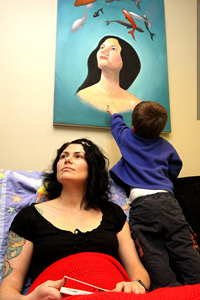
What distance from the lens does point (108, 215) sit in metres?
1.19

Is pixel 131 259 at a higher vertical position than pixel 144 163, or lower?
lower

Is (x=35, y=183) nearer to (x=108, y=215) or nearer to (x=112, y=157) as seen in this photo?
(x=108, y=215)

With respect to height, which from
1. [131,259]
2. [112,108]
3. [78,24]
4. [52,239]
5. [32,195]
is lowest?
[131,259]

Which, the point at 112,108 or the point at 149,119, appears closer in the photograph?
the point at 149,119

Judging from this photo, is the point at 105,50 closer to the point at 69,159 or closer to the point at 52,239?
the point at 69,159

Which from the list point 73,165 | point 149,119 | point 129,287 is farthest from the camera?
point 149,119

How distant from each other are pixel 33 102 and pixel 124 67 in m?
0.74

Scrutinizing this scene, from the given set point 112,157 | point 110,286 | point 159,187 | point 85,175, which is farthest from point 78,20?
point 110,286

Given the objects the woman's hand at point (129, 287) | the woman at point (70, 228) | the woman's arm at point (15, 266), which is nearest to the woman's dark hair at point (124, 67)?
the woman at point (70, 228)

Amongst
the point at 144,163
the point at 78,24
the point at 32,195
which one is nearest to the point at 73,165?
the point at 32,195

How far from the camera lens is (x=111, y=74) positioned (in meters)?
1.73

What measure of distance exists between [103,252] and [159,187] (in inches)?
18.6

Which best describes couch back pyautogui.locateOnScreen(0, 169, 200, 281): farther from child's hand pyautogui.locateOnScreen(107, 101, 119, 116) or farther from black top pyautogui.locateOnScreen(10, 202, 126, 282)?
child's hand pyautogui.locateOnScreen(107, 101, 119, 116)

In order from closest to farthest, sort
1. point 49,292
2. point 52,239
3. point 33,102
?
1. point 49,292
2. point 52,239
3. point 33,102
